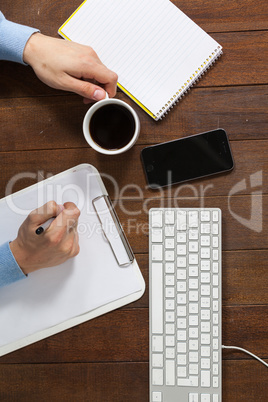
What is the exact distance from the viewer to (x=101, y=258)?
76 cm

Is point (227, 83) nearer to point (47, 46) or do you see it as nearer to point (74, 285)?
point (47, 46)

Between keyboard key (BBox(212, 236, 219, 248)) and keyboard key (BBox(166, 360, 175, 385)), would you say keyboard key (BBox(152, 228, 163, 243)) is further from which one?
keyboard key (BBox(166, 360, 175, 385))

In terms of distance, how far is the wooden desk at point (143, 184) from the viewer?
74 cm

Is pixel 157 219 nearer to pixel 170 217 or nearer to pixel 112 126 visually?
pixel 170 217

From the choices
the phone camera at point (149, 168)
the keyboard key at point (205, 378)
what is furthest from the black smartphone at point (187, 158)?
the keyboard key at point (205, 378)

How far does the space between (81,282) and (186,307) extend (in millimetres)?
207

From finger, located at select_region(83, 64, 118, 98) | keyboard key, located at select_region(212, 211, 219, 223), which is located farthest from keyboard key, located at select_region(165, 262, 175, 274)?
finger, located at select_region(83, 64, 118, 98)

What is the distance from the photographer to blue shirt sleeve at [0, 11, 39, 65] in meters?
0.71

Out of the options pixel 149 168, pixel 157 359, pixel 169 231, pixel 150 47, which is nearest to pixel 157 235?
pixel 169 231

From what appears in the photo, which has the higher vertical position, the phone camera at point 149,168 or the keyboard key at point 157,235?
the phone camera at point 149,168

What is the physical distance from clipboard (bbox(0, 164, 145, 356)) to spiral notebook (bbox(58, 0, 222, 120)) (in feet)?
0.61

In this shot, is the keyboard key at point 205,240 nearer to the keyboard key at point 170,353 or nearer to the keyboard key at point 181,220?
the keyboard key at point 181,220

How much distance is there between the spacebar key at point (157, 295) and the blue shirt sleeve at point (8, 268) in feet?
0.82

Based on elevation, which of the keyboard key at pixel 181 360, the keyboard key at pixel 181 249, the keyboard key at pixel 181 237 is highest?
the keyboard key at pixel 181 237
